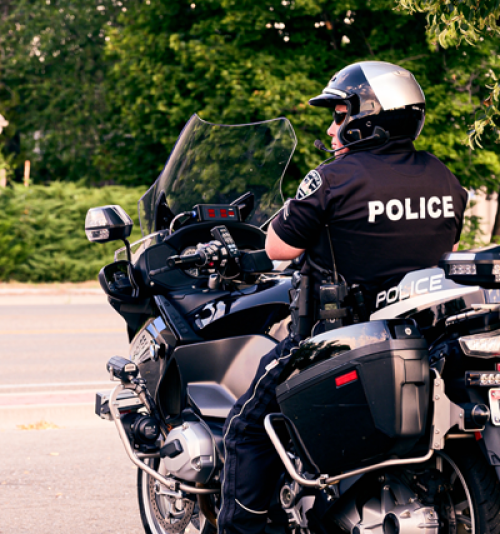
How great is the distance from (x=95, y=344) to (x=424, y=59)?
10679 mm

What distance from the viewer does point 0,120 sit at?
1864 cm

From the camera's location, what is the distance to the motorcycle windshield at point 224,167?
402 cm

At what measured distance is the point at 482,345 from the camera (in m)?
2.39

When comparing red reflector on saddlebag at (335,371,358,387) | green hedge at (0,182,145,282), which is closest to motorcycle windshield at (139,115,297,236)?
red reflector on saddlebag at (335,371,358,387)

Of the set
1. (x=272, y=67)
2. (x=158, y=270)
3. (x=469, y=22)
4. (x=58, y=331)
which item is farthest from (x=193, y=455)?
(x=272, y=67)

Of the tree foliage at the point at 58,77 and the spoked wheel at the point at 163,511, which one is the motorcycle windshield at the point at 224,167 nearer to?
the spoked wheel at the point at 163,511

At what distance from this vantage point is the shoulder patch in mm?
2762

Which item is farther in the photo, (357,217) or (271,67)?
Result: (271,67)

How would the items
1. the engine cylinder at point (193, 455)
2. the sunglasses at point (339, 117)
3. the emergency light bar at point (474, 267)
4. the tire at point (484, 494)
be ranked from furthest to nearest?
the engine cylinder at point (193, 455)
the sunglasses at point (339, 117)
the tire at point (484, 494)
the emergency light bar at point (474, 267)

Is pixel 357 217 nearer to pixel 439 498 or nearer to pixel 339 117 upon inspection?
pixel 339 117

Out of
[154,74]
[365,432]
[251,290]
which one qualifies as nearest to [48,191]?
[154,74]

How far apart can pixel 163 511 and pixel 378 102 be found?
2.10 m

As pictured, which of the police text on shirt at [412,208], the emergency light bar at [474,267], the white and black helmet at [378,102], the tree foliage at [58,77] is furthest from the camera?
the tree foliage at [58,77]

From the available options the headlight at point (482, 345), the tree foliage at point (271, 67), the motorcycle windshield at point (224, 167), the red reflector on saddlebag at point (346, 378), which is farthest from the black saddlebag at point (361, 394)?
the tree foliage at point (271, 67)
